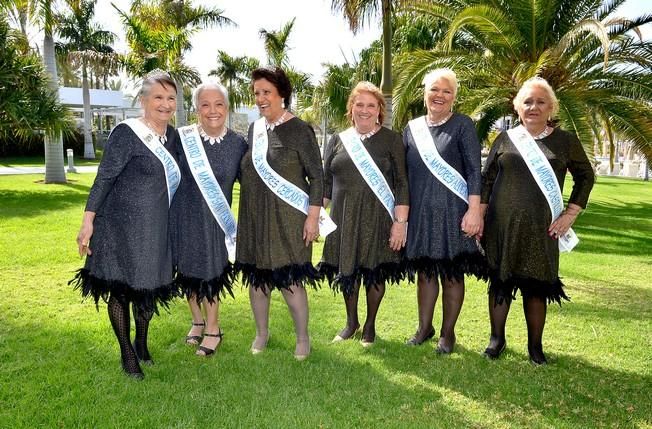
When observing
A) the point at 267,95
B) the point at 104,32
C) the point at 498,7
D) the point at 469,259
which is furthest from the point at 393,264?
the point at 104,32

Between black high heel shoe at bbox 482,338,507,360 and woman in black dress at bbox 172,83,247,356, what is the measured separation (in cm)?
176

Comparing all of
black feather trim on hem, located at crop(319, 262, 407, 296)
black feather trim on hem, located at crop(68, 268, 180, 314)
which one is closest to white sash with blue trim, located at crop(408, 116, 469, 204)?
black feather trim on hem, located at crop(319, 262, 407, 296)

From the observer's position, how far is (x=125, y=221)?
300 cm

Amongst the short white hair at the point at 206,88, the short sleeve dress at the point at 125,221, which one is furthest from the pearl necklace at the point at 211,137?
the short sleeve dress at the point at 125,221

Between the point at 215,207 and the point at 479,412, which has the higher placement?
the point at 215,207

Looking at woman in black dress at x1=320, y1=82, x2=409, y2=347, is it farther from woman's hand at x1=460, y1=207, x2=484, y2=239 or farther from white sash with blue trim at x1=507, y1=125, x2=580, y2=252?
white sash with blue trim at x1=507, y1=125, x2=580, y2=252

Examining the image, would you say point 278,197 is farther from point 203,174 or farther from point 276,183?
point 203,174

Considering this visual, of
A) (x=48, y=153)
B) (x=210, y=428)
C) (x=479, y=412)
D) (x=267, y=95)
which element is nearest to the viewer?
(x=210, y=428)

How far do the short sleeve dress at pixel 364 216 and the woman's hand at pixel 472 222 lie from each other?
37 cm

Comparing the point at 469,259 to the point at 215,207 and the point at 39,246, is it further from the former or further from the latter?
the point at 39,246

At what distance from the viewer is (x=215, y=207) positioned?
3293mm

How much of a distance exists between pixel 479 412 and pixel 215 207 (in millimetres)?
1840

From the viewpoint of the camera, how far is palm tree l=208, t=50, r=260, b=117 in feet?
85.7

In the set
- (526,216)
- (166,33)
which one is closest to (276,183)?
(526,216)
